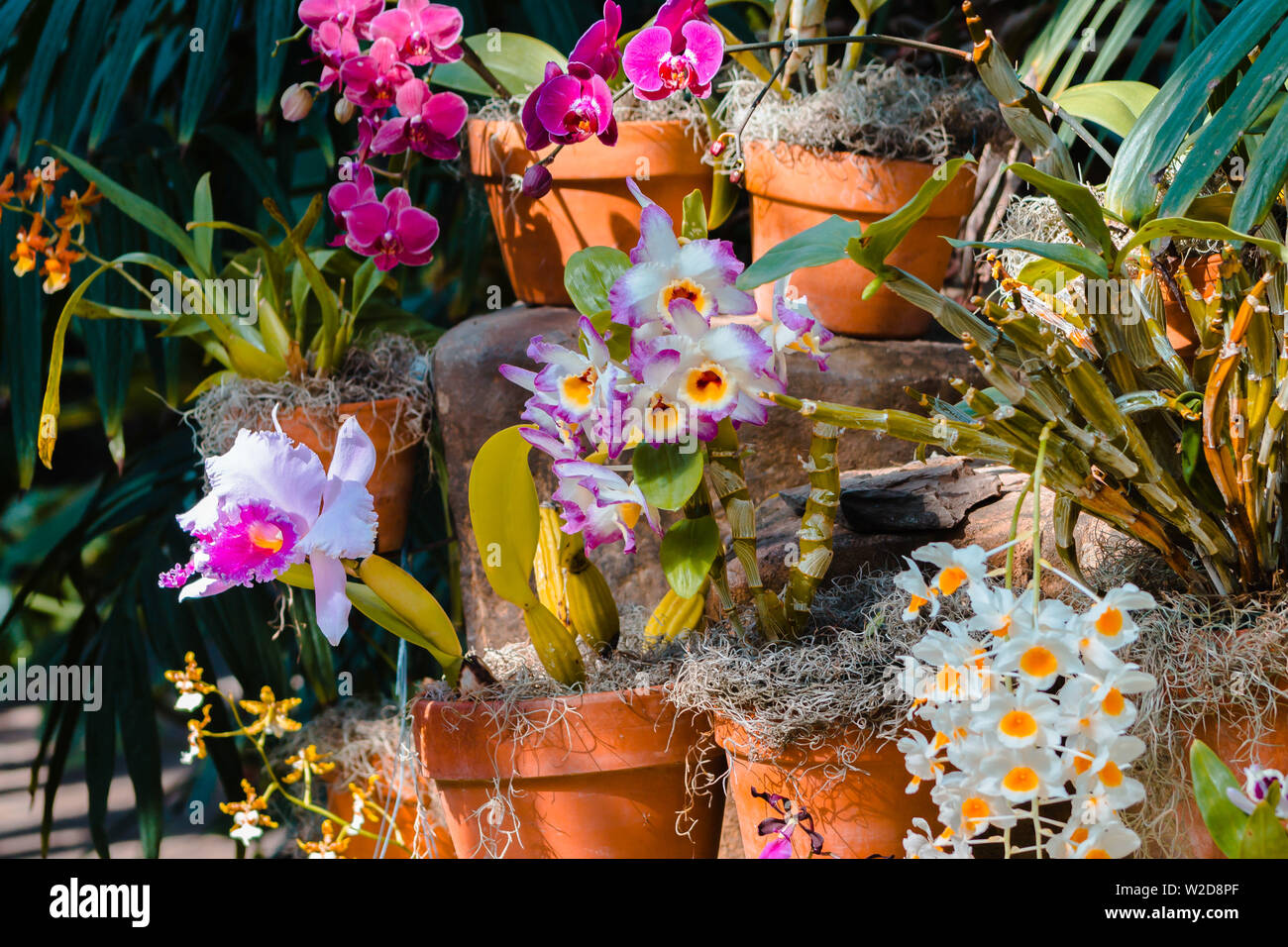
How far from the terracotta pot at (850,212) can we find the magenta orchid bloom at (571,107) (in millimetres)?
294

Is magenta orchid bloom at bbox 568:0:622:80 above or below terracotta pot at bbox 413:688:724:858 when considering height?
above

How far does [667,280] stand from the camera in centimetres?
75

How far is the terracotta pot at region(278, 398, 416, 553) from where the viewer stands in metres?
1.17

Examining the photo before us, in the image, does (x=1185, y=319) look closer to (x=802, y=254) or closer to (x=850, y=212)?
(x=850, y=212)

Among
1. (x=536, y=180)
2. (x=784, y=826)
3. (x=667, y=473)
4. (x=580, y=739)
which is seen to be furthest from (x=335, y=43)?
(x=784, y=826)

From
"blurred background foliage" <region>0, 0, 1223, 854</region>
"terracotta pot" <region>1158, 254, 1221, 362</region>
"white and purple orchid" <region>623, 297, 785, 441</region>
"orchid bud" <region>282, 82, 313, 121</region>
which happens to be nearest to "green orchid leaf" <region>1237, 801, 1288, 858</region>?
"white and purple orchid" <region>623, 297, 785, 441</region>

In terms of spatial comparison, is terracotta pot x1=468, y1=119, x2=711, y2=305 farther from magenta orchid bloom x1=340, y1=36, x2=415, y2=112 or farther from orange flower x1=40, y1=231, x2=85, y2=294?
orange flower x1=40, y1=231, x2=85, y2=294

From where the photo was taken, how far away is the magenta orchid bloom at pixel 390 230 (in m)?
1.07

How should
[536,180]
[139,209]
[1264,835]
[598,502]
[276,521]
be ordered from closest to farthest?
[1264,835], [276,521], [598,502], [536,180], [139,209]

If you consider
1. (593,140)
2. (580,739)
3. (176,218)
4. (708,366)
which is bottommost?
(580,739)

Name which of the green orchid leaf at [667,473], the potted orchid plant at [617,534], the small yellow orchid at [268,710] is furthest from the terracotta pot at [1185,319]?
the small yellow orchid at [268,710]

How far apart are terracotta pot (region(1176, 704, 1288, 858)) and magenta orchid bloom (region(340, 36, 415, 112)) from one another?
89cm

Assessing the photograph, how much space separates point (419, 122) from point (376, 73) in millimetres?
61
